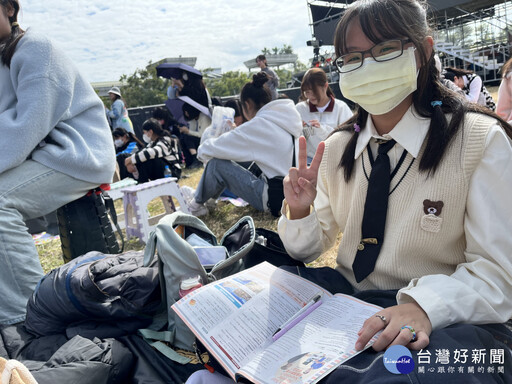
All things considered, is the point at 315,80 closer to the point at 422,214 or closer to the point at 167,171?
the point at 167,171

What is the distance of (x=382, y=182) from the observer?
1.30 meters

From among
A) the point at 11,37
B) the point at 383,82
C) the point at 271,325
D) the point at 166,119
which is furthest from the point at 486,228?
the point at 166,119

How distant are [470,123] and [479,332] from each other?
24.0 inches

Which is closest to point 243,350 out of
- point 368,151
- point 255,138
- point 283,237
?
point 283,237

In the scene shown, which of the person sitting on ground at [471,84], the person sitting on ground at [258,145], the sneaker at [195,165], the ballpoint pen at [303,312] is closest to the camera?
the ballpoint pen at [303,312]

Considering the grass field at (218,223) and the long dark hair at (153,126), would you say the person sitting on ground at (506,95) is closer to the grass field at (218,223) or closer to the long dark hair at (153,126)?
the grass field at (218,223)

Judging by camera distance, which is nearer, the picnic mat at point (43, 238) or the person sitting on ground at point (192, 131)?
the picnic mat at point (43, 238)

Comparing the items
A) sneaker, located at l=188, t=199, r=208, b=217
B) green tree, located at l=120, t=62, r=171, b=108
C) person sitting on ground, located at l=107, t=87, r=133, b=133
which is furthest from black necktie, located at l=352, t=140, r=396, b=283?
green tree, located at l=120, t=62, r=171, b=108

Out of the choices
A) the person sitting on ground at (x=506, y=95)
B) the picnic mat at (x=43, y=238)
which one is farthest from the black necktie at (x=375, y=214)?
the picnic mat at (x=43, y=238)

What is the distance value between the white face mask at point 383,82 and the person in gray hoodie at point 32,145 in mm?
1644

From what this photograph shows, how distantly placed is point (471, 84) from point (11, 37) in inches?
197

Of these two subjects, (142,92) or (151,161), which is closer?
(151,161)

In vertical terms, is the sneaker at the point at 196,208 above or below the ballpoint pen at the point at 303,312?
below

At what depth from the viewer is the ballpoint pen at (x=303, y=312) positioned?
1.18 meters
